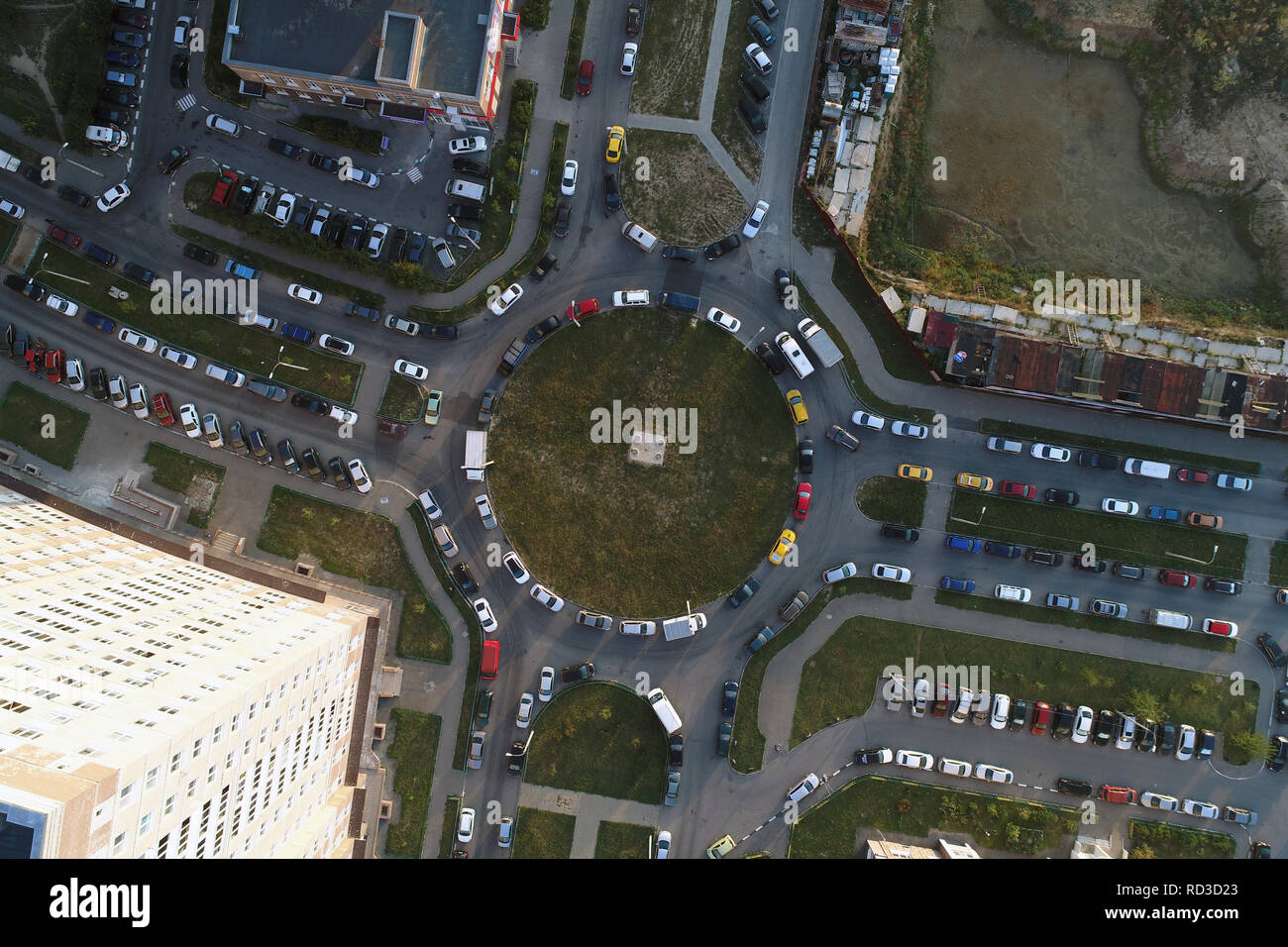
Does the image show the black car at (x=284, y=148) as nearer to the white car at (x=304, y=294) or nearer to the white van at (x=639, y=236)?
the white car at (x=304, y=294)

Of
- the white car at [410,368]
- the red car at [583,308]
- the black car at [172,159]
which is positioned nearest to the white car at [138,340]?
the black car at [172,159]

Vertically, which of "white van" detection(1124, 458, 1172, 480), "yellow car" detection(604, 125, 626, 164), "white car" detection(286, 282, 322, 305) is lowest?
"white van" detection(1124, 458, 1172, 480)

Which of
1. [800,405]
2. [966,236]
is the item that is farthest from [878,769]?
[966,236]

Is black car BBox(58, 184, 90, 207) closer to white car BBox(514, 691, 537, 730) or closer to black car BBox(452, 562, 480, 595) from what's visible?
black car BBox(452, 562, 480, 595)

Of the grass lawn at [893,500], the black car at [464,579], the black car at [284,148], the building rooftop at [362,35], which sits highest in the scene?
the building rooftop at [362,35]

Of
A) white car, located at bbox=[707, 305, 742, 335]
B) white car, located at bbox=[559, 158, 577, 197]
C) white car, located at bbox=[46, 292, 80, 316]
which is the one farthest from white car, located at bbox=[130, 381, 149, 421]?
white car, located at bbox=[707, 305, 742, 335]

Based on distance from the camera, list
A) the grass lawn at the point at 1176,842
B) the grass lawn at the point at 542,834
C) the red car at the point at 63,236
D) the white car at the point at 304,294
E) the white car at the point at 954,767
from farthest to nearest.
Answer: the white car at the point at 304,294
the red car at the point at 63,236
the grass lawn at the point at 542,834
the white car at the point at 954,767
the grass lawn at the point at 1176,842

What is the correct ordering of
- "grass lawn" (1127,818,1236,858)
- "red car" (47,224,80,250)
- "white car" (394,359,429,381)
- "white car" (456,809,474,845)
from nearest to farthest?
"white car" (456,809,474,845) < "grass lawn" (1127,818,1236,858) < "red car" (47,224,80,250) < "white car" (394,359,429,381)
